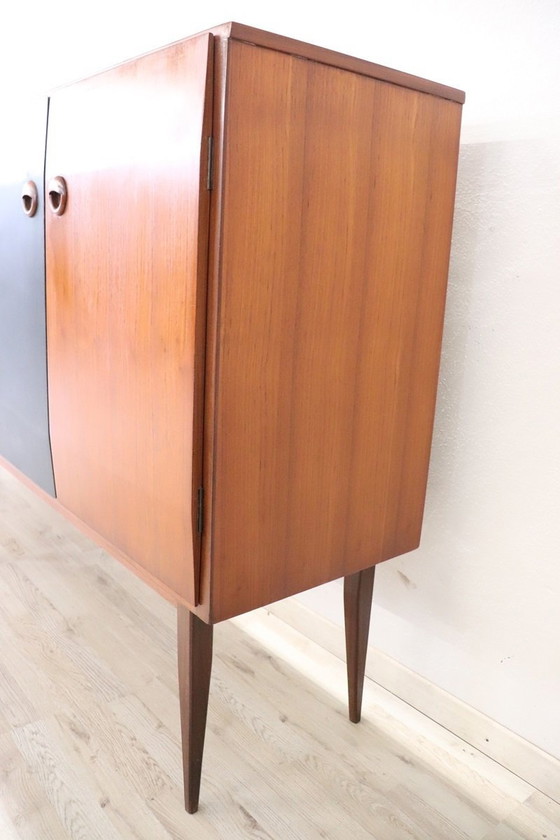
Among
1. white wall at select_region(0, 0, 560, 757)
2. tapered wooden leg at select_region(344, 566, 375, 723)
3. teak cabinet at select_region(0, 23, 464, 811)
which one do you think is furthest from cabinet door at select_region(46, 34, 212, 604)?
white wall at select_region(0, 0, 560, 757)

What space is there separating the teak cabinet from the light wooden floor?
119mm

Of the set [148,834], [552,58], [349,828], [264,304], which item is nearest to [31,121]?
[264,304]

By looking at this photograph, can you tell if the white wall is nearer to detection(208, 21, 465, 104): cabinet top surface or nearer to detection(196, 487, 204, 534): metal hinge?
detection(208, 21, 465, 104): cabinet top surface

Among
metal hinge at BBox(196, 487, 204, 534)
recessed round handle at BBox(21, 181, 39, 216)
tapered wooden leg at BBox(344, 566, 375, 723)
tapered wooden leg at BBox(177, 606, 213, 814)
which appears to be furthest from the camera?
tapered wooden leg at BBox(344, 566, 375, 723)

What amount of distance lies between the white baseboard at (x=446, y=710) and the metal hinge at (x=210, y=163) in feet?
3.31

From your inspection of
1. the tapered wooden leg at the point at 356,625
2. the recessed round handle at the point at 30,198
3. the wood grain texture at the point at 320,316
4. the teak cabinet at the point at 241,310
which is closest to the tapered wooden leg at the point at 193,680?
the teak cabinet at the point at 241,310

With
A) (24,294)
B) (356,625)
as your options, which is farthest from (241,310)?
(356,625)

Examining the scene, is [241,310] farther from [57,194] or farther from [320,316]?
[57,194]

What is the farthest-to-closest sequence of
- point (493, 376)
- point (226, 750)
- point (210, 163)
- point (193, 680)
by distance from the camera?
point (226, 750) < point (493, 376) < point (193, 680) < point (210, 163)

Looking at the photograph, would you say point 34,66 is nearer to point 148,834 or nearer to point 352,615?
point 352,615

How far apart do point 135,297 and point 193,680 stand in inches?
22.3

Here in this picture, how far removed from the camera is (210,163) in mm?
796

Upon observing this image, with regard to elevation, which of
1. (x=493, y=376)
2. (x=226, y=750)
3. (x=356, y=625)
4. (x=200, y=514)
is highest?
(x=493, y=376)

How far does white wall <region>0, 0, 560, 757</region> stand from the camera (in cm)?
104
